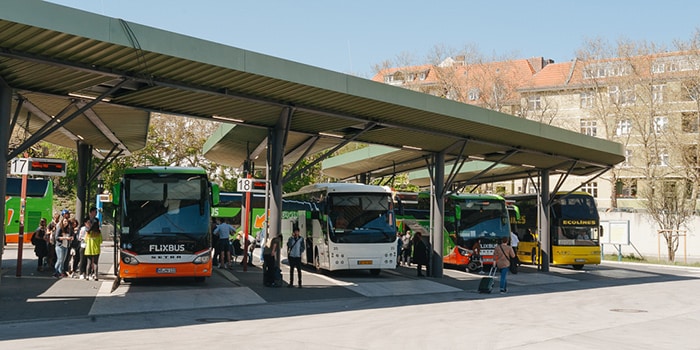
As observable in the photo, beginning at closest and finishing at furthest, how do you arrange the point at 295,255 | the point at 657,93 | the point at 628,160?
the point at 295,255
the point at 657,93
the point at 628,160

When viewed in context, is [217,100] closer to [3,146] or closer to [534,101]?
[3,146]

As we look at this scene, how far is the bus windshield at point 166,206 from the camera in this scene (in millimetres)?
19031

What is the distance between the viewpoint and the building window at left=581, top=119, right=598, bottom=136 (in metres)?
67.8

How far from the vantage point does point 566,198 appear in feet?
105

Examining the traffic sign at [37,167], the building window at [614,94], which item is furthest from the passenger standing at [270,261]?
the building window at [614,94]

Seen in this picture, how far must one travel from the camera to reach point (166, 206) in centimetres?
1934

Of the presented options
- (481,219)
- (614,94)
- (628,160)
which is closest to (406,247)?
(481,219)

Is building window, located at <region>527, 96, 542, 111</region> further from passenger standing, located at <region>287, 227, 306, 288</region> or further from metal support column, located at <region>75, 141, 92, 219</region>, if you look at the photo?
passenger standing, located at <region>287, 227, 306, 288</region>

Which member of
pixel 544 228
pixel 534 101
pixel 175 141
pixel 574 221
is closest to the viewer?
pixel 544 228

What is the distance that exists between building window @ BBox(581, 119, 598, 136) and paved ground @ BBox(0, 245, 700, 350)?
44.9 metres

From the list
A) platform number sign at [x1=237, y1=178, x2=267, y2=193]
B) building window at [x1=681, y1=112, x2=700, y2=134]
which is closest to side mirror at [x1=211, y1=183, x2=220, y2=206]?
platform number sign at [x1=237, y1=178, x2=267, y2=193]

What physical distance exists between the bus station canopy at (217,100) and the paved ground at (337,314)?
416cm

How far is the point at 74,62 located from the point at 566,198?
76.8 ft

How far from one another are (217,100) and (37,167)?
4726 mm
